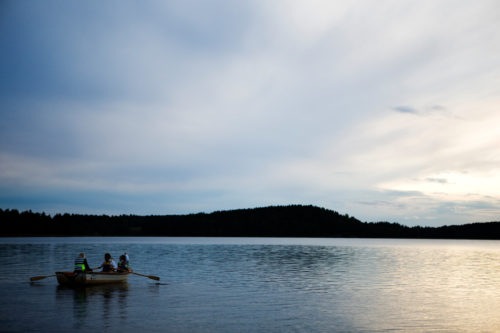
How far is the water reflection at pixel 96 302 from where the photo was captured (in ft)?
80.9

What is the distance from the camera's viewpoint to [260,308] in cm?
2828

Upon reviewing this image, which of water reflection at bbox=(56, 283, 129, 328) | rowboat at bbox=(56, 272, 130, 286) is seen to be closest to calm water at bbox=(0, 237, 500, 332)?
water reflection at bbox=(56, 283, 129, 328)

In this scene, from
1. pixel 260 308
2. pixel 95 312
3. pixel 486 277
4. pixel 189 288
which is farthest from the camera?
pixel 486 277

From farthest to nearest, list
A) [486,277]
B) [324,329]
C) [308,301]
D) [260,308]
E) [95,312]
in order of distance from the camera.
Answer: [486,277], [308,301], [260,308], [95,312], [324,329]

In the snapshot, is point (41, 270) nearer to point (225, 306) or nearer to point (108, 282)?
point (108, 282)

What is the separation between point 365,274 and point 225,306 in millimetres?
28286

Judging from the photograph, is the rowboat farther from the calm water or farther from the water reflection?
the calm water

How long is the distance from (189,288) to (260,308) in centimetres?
1170

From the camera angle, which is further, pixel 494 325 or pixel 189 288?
pixel 189 288

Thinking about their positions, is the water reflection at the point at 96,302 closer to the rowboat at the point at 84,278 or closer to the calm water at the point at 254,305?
the calm water at the point at 254,305

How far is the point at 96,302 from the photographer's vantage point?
30.1 m

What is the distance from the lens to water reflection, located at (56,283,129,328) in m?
24.7

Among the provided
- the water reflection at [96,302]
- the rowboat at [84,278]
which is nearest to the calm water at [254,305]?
the water reflection at [96,302]

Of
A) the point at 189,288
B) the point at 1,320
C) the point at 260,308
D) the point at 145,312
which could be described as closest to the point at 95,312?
the point at 145,312
